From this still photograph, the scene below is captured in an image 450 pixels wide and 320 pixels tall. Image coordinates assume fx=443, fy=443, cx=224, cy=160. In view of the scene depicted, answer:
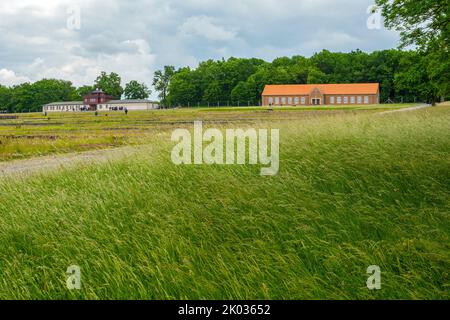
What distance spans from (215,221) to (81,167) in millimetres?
6028

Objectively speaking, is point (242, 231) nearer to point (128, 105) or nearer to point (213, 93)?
point (213, 93)

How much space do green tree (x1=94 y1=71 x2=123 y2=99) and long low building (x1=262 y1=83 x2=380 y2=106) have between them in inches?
2644

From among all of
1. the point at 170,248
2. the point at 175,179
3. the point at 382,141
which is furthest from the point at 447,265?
the point at 382,141

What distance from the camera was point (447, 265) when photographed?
4.74 m

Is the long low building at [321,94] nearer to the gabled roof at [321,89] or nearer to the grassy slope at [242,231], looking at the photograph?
the gabled roof at [321,89]

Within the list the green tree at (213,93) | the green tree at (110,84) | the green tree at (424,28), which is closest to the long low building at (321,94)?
the green tree at (213,93)

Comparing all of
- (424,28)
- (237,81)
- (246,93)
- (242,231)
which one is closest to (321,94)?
(246,93)

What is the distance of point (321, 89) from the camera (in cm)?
10856

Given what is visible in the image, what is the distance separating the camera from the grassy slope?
4.79 metres

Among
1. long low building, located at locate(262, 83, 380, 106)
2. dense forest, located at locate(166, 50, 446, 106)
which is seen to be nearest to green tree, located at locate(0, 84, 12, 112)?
dense forest, located at locate(166, 50, 446, 106)

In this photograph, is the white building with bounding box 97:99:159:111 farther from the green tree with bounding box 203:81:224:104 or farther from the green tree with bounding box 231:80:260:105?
the green tree with bounding box 231:80:260:105

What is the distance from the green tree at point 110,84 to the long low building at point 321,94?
2644 inches

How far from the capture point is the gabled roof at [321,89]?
10429 centimetres

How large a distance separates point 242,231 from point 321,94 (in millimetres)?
104764
